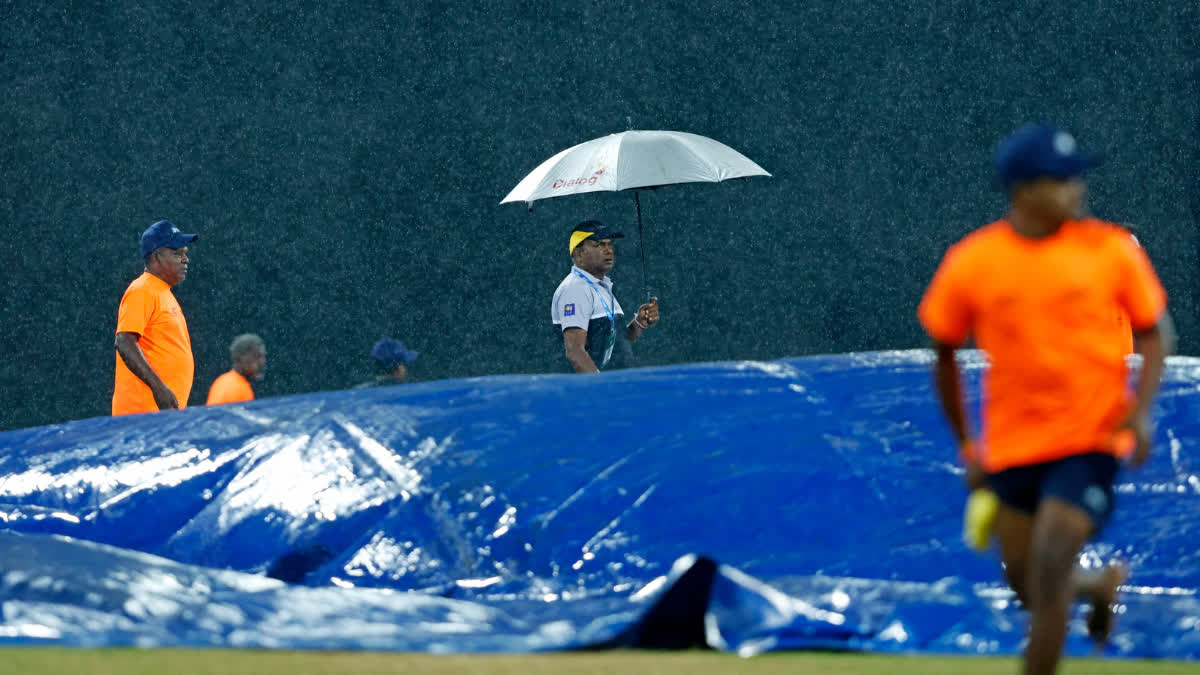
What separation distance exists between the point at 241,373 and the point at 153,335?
0.91 meters

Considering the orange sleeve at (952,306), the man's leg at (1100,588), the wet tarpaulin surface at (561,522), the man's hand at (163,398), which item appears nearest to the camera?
the orange sleeve at (952,306)

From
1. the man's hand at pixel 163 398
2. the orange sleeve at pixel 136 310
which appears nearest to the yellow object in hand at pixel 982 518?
the man's hand at pixel 163 398

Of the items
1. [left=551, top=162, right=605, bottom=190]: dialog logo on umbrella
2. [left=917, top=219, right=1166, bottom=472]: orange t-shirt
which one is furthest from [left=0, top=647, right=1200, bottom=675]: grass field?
[left=551, top=162, right=605, bottom=190]: dialog logo on umbrella

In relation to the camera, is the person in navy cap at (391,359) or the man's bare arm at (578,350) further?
the person in navy cap at (391,359)

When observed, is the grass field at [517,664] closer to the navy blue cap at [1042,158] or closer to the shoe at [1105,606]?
the shoe at [1105,606]

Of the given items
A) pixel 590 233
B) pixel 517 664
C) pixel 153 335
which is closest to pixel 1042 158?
pixel 517 664

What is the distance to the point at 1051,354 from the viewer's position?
9.50ft

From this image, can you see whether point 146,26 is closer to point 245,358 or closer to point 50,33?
point 50,33

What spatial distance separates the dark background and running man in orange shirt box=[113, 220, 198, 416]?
8.76 ft

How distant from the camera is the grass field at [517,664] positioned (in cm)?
343

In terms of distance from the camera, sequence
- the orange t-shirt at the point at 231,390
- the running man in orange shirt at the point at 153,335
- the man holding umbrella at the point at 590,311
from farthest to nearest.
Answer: the orange t-shirt at the point at 231,390 < the running man in orange shirt at the point at 153,335 < the man holding umbrella at the point at 590,311

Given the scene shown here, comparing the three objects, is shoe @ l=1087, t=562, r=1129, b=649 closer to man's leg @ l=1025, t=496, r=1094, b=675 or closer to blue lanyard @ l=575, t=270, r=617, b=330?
man's leg @ l=1025, t=496, r=1094, b=675

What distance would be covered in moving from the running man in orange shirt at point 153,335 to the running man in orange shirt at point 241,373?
1.09ft

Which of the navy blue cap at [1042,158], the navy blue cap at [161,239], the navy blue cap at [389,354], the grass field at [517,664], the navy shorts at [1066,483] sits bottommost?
the grass field at [517,664]
